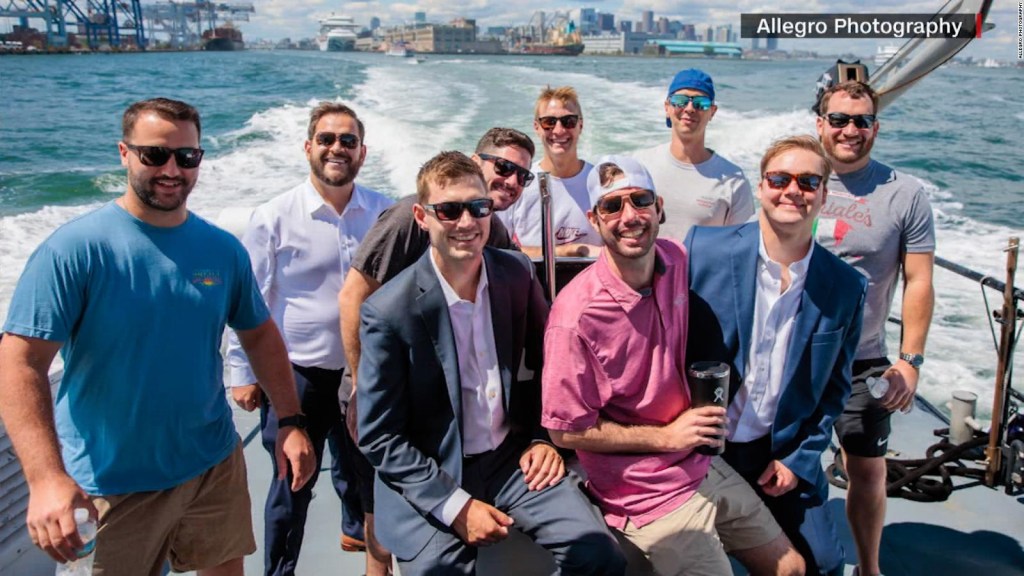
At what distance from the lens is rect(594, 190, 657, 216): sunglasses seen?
6.69 feet

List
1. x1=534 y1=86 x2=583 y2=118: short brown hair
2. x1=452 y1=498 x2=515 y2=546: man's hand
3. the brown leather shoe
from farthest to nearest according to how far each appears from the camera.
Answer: x1=534 y1=86 x2=583 y2=118: short brown hair < the brown leather shoe < x1=452 y1=498 x2=515 y2=546: man's hand

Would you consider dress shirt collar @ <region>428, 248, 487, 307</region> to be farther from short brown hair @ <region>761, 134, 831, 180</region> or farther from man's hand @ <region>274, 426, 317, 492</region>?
short brown hair @ <region>761, 134, 831, 180</region>

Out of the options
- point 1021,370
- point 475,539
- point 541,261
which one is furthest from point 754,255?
point 1021,370

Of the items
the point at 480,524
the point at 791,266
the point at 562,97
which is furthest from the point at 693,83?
the point at 480,524

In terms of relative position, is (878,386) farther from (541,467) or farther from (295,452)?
(295,452)

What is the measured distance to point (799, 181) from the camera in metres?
2.11

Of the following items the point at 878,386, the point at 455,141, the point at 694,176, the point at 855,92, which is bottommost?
the point at 455,141

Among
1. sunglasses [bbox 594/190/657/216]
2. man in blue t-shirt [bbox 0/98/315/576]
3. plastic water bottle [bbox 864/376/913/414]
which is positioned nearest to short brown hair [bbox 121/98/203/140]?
man in blue t-shirt [bbox 0/98/315/576]

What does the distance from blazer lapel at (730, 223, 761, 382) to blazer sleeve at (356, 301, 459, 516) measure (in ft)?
2.85

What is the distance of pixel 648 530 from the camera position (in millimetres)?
2041

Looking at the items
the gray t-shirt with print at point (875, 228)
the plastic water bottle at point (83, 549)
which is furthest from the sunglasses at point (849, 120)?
the plastic water bottle at point (83, 549)

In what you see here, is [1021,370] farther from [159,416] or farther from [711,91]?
[159,416]

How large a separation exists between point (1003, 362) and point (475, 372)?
2124mm

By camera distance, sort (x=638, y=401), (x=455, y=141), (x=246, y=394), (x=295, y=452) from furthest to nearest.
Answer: (x=455, y=141) < (x=246, y=394) < (x=295, y=452) < (x=638, y=401)
